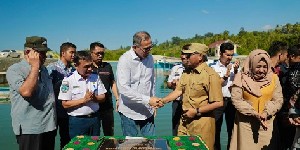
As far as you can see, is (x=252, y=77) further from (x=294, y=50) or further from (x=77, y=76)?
(x=77, y=76)

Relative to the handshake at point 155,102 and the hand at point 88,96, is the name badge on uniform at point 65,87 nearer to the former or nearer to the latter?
the hand at point 88,96

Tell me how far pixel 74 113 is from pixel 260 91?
1.94m

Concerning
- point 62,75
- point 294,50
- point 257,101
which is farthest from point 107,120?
point 294,50

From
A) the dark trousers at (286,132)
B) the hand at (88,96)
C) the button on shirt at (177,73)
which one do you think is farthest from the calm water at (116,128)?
the hand at (88,96)

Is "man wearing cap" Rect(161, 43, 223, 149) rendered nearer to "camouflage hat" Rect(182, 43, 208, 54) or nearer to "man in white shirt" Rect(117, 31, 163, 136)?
"camouflage hat" Rect(182, 43, 208, 54)

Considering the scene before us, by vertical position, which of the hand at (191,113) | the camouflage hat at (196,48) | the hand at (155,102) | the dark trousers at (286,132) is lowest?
the dark trousers at (286,132)

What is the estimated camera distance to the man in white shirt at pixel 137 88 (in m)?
3.33

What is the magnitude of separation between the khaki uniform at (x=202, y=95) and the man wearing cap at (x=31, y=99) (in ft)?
4.50

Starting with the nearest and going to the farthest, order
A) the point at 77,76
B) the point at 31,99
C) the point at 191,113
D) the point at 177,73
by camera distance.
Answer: the point at 31,99 < the point at 191,113 < the point at 77,76 < the point at 177,73

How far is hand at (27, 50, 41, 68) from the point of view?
282 cm

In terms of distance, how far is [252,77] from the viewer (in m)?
3.26

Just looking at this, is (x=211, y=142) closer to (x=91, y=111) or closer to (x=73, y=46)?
(x=91, y=111)

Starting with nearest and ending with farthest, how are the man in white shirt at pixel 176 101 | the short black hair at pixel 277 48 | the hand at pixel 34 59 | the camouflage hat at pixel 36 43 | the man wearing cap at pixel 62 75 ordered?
the hand at pixel 34 59 < the camouflage hat at pixel 36 43 < the man wearing cap at pixel 62 75 < the short black hair at pixel 277 48 < the man in white shirt at pixel 176 101

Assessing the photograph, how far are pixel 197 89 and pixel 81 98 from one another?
3.96ft
